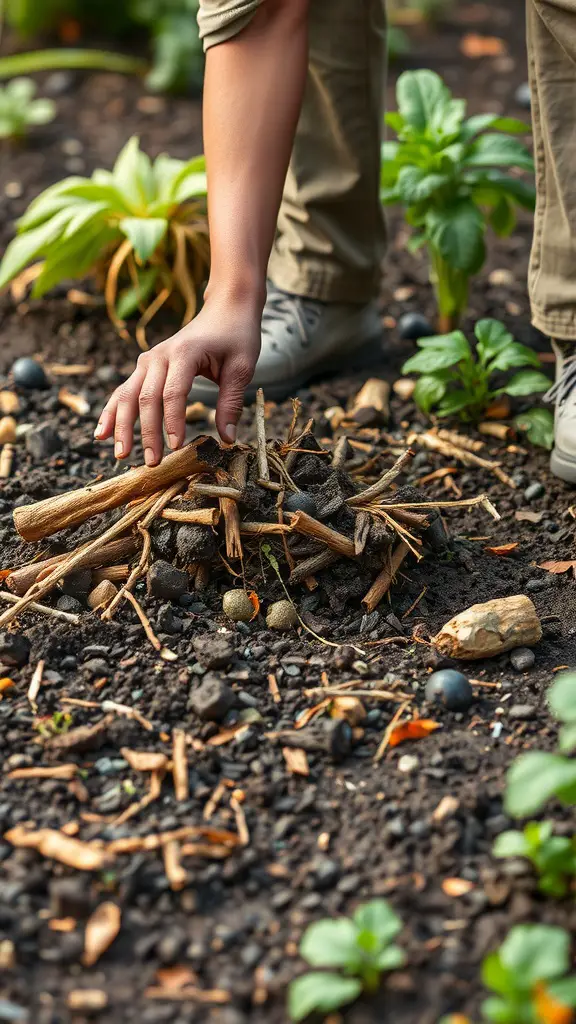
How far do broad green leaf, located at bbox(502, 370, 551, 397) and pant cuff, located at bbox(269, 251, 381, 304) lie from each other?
22.3 inches

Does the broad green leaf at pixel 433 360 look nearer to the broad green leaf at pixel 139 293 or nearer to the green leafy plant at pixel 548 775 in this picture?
the broad green leaf at pixel 139 293

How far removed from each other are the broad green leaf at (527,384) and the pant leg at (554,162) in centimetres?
11

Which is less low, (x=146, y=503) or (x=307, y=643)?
(x=146, y=503)

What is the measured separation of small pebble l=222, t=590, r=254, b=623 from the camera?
6.70ft

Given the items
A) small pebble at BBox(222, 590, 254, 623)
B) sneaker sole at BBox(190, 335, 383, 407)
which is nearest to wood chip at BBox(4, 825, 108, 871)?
small pebble at BBox(222, 590, 254, 623)

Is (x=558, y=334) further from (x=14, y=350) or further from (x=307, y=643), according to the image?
(x=14, y=350)

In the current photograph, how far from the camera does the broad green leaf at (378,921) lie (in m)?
1.38

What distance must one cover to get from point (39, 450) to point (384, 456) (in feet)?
2.81

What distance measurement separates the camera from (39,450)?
103 inches

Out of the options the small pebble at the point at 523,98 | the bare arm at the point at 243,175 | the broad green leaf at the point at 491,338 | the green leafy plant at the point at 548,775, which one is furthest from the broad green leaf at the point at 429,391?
A: the small pebble at the point at 523,98

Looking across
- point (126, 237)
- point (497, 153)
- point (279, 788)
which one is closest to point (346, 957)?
point (279, 788)

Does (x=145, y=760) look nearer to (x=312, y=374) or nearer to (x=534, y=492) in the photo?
(x=534, y=492)

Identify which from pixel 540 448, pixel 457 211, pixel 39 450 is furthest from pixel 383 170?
pixel 39 450

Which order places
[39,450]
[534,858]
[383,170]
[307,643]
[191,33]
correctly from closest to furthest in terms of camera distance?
[534,858] < [307,643] < [39,450] < [383,170] < [191,33]
